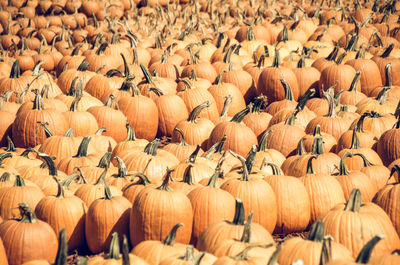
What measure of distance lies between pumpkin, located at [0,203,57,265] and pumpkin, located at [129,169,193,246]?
648mm

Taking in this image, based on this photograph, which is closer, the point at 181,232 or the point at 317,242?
the point at 317,242

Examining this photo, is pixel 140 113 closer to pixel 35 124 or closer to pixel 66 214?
pixel 35 124

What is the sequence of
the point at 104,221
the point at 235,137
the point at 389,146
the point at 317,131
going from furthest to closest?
1. the point at 235,137
2. the point at 317,131
3. the point at 389,146
4. the point at 104,221

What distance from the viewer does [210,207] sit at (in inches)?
181

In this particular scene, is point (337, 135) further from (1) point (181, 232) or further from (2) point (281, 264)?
(2) point (281, 264)

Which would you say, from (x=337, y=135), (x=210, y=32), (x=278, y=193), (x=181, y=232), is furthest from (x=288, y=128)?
(x=210, y=32)

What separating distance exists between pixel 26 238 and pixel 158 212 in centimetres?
98

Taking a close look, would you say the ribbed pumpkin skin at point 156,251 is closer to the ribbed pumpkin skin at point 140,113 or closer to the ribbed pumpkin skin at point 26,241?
the ribbed pumpkin skin at point 26,241

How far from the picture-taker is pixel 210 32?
1341 cm

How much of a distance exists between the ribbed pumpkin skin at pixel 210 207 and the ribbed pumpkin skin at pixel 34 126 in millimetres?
2799

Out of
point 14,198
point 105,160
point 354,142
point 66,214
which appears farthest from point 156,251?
point 354,142

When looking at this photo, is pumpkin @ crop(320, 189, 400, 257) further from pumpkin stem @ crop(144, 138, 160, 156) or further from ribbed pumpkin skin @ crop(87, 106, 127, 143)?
ribbed pumpkin skin @ crop(87, 106, 127, 143)

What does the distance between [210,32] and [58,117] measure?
23.3 feet

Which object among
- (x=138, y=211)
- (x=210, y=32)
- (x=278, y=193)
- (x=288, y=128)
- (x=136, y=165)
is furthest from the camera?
(x=210, y=32)
